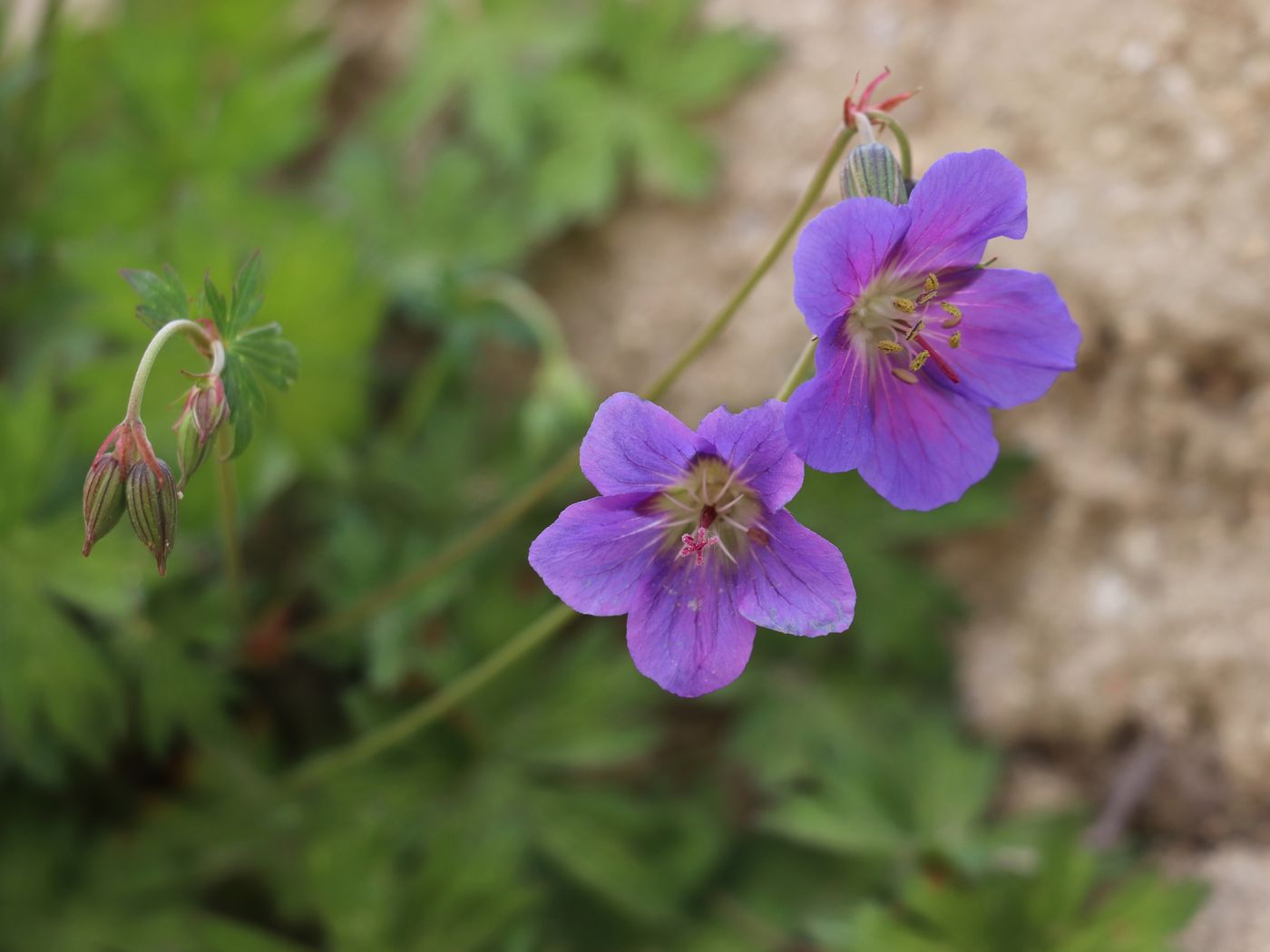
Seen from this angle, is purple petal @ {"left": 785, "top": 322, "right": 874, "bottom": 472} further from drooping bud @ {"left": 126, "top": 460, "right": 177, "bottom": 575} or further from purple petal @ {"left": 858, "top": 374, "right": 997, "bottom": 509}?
drooping bud @ {"left": 126, "top": 460, "right": 177, "bottom": 575}

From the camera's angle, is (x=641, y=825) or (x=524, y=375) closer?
(x=641, y=825)

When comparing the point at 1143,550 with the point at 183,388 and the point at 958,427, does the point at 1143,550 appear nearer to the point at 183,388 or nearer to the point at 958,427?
the point at 958,427

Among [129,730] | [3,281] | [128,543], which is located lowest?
[129,730]

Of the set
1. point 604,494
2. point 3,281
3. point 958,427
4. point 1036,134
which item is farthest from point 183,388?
point 1036,134

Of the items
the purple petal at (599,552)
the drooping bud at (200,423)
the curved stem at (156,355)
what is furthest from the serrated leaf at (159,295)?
the purple petal at (599,552)

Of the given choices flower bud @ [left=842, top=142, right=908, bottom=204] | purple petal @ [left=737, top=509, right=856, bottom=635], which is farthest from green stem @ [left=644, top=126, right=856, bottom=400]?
purple petal @ [left=737, top=509, right=856, bottom=635]

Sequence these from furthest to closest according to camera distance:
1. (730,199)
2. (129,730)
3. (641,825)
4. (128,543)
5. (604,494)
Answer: (730,199)
(129,730)
(641,825)
(128,543)
(604,494)
